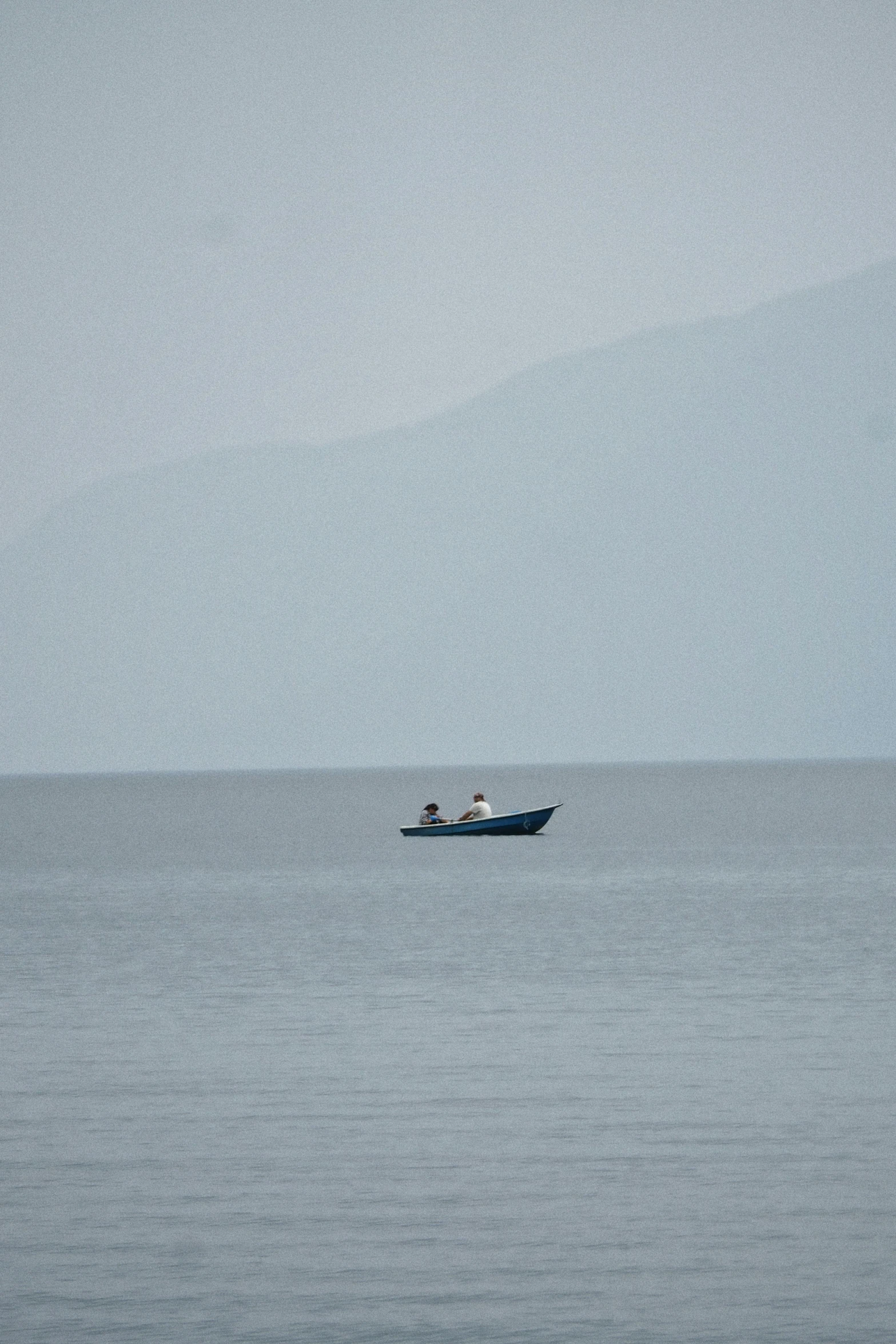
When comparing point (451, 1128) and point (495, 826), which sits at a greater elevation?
point (495, 826)

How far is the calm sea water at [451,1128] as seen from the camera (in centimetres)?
1381

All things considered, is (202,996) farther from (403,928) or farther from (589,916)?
(589,916)

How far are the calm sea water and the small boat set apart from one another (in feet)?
89.1

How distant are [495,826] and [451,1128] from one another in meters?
57.0

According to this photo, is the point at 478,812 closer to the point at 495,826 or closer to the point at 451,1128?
the point at 495,826

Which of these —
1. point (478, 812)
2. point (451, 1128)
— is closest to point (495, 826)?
point (478, 812)

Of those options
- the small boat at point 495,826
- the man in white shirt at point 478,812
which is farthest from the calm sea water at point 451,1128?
the man in white shirt at point 478,812

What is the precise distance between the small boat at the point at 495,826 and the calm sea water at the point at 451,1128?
27167mm

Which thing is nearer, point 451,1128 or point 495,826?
point 451,1128

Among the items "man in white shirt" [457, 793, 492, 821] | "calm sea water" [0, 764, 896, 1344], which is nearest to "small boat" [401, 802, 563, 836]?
"man in white shirt" [457, 793, 492, 821]

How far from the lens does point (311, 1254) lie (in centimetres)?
1495

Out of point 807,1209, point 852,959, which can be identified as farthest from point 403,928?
point 807,1209

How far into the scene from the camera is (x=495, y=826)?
250 ft

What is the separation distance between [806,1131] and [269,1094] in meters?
5.71
